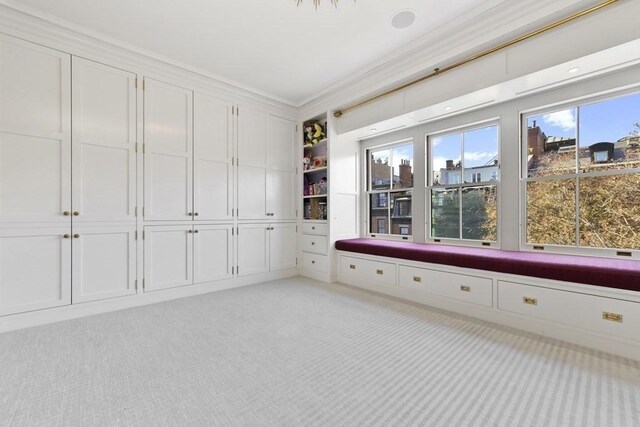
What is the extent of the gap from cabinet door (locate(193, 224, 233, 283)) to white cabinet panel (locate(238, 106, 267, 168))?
989 mm

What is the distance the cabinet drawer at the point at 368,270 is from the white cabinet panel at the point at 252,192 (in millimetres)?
1401

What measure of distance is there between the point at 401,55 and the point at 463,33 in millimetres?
603

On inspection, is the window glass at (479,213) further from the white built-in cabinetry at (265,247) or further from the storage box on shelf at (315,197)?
the white built-in cabinetry at (265,247)

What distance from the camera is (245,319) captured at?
2.54 metres

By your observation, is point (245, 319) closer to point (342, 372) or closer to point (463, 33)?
point (342, 372)

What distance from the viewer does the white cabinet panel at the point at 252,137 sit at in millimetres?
3773

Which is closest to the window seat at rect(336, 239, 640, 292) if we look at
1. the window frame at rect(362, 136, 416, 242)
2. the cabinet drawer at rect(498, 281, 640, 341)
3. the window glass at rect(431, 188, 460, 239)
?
the cabinet drawer at rect(498, 281, 640, 341)

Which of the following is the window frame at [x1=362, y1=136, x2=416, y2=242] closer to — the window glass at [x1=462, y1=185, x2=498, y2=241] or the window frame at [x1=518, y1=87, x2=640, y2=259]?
the window glass at [x1=462, y1=185, x2=498, y2=241]

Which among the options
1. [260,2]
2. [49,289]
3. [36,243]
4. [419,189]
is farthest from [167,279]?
[419,189]

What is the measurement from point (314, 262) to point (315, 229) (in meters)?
0.50

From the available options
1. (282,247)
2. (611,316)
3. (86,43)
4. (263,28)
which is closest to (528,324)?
(611,316)

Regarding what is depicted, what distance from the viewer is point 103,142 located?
2734 millimetres

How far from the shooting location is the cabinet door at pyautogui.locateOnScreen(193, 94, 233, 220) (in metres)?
3.37

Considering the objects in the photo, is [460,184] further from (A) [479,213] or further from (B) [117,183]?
(B) [117,183]
